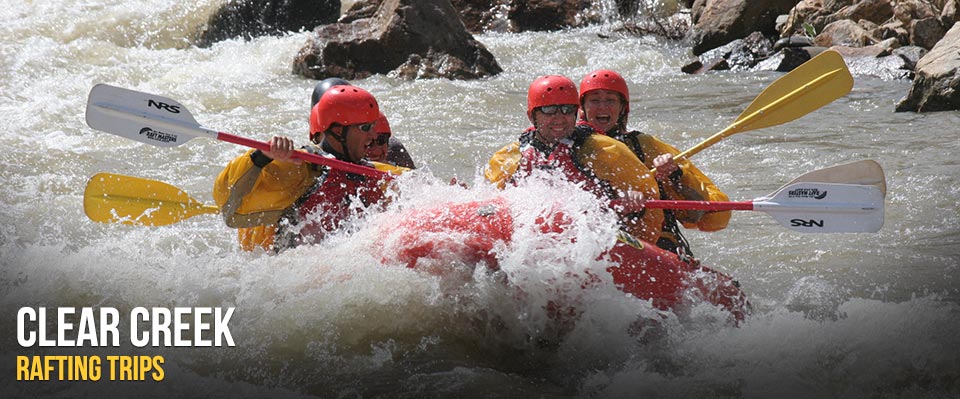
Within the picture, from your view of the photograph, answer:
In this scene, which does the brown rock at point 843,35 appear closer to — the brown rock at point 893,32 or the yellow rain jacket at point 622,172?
the brown rock at point 893,32

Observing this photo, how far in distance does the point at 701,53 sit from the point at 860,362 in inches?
360

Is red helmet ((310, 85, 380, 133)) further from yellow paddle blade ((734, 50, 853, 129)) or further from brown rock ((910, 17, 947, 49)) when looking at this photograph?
brown rock ((910, 17, 947, 49))

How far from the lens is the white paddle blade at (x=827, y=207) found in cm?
459

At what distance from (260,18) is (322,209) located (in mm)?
10578

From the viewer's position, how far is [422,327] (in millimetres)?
4246

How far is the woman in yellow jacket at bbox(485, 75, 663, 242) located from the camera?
4402mm

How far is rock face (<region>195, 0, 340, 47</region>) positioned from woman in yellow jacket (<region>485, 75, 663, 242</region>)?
10.2 m

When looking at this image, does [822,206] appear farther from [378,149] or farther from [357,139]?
[378,149]

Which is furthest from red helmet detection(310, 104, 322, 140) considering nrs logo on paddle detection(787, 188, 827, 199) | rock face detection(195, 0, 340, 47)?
rock face detection(195, 0, 340, 47)

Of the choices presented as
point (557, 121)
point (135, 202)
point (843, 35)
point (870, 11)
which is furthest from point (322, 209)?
point (870, 11)

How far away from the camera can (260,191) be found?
4418mm

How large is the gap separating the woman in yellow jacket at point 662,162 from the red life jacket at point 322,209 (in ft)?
4.35

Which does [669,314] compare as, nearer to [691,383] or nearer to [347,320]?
[691,383]

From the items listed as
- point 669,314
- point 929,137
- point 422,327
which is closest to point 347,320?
point 422,327
